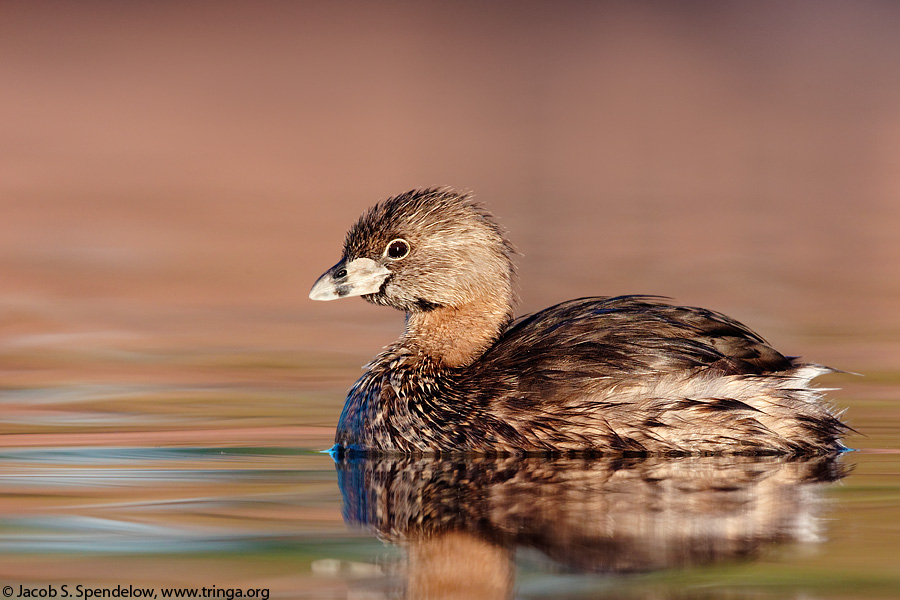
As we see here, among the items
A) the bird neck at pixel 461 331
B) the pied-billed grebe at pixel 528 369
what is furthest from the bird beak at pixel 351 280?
the bird neck at pixel 461 331

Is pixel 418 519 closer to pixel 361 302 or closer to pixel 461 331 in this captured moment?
pixel 461 331

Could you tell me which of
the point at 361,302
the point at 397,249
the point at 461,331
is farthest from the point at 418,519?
the point at 361,302

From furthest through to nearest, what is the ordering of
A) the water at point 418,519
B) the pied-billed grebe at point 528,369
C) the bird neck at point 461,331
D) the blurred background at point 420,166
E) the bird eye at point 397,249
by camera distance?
the blurred background at point 420,166, the bird eye at point 397,249, the bird neck at point 461,331, the pied-billed grebe at point 528,369, the water at point 418,519

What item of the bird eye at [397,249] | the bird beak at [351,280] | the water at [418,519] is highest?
the bird eye at [397,249]

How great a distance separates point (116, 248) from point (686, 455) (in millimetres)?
10341

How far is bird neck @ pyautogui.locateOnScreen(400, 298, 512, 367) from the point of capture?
904 cm

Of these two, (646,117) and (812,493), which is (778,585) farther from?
(646,117)

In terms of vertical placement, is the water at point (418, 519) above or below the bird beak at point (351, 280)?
below

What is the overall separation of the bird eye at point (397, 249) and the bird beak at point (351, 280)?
9 cm

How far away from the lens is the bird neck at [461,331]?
9038 mm

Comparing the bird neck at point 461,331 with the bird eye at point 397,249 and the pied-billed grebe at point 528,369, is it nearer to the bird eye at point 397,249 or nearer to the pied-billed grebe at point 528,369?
the pied-billed grebe at point 528,369

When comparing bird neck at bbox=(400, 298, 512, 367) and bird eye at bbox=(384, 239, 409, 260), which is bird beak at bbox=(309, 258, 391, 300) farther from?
bird neck at bbox=(400, 298, 512, 367)

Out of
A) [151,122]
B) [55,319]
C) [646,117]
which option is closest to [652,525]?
[55,319]

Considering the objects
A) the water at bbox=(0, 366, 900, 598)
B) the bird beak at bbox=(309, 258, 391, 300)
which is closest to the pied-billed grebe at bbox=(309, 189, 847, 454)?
the bird beak at bbox=(309, 258, 391, 300)
